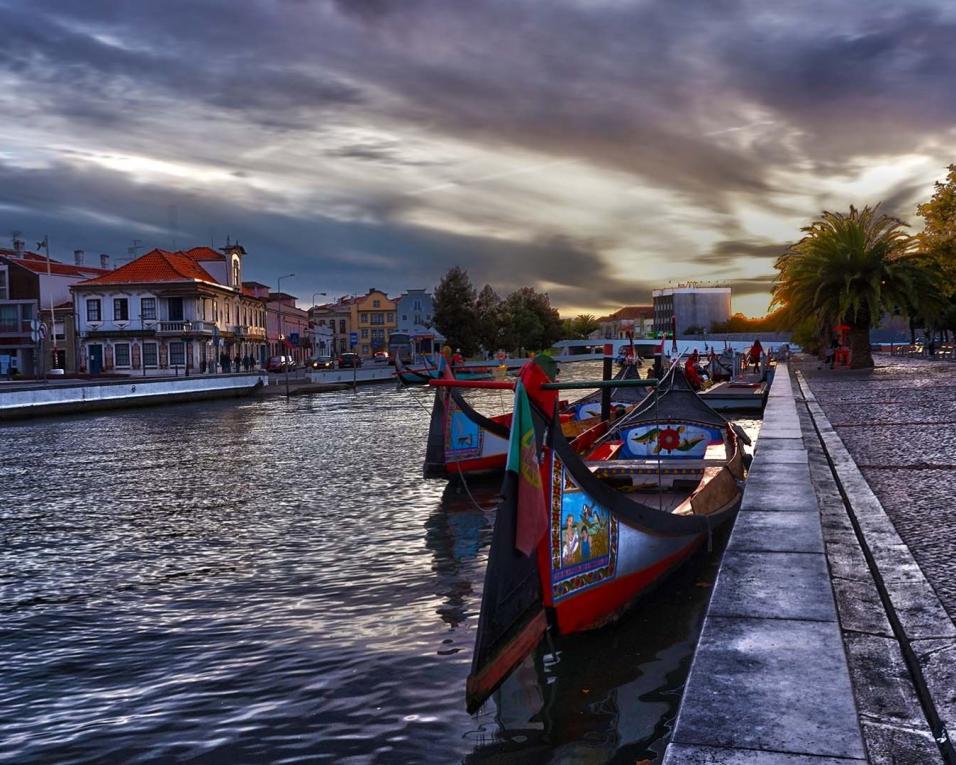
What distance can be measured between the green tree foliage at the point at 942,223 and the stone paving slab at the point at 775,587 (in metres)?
33.9

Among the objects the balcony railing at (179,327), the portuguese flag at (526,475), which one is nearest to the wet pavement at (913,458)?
the portuguese flag at (526,475)

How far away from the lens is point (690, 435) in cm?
1383

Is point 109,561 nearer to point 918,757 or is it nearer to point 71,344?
point 918,757

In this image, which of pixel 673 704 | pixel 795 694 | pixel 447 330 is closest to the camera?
pixel 795 694

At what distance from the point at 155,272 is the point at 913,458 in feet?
210

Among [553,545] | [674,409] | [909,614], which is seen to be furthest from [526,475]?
[674,409]

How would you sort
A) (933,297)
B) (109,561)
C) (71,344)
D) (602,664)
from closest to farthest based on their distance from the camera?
(602,664), (109,561), (933,297), (71,344)

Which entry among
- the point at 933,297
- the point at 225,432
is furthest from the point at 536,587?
the point at 933,297

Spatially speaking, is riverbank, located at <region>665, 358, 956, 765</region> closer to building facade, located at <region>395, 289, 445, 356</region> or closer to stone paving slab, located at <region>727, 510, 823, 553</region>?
stone paving slab, located at <region>727, 510, 823, 553</region>

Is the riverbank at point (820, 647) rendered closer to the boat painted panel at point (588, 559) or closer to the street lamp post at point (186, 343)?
the boat painted panel at point (588, 559)

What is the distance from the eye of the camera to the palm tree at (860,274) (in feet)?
130

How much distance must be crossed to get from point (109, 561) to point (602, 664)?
7282 millimetres

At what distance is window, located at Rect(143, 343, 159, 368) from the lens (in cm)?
6669

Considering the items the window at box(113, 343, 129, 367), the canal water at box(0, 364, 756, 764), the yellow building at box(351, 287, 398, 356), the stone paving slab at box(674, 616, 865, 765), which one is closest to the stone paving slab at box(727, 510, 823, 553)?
the canal water at box(0, 364, 756, 764)
